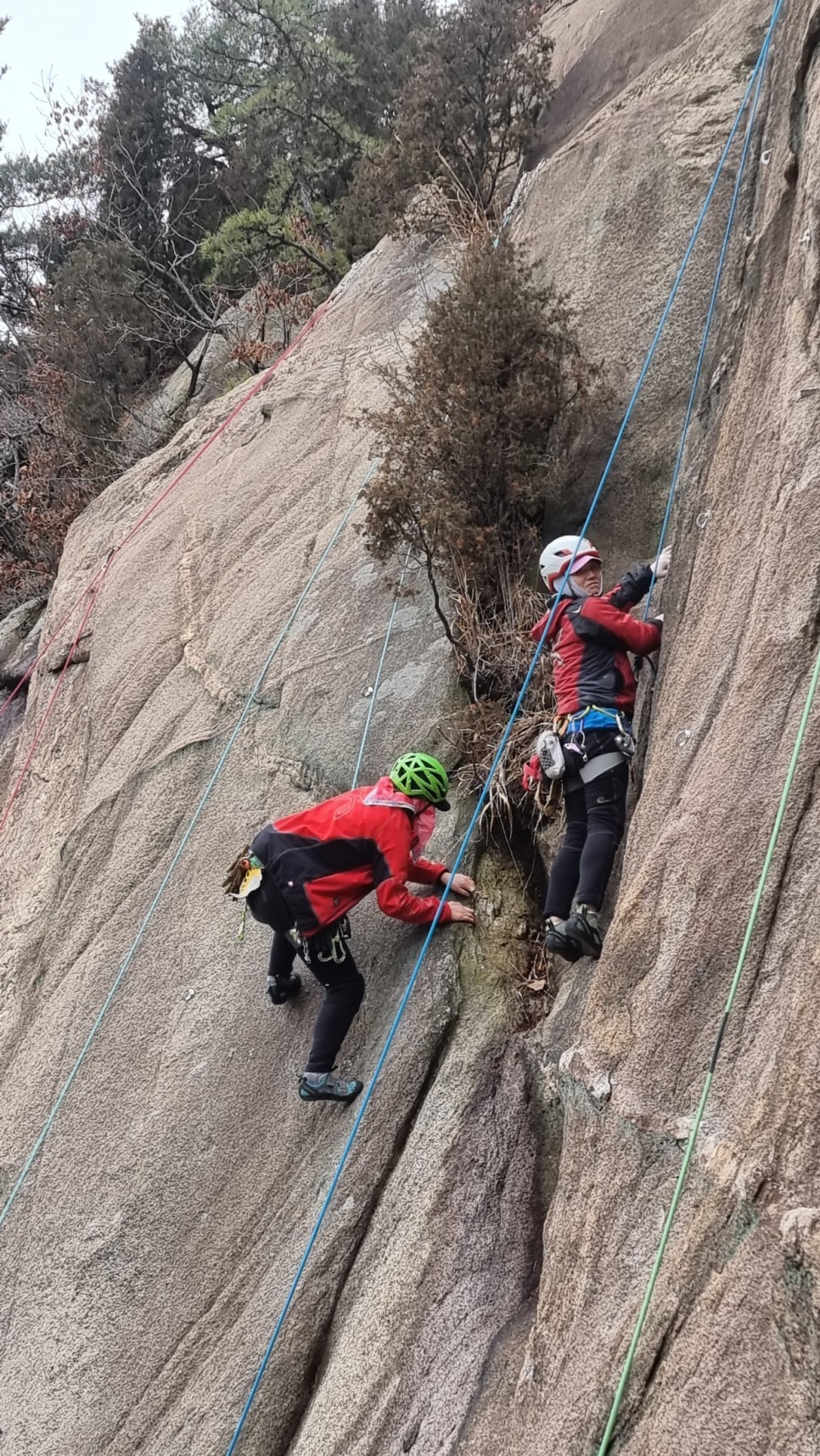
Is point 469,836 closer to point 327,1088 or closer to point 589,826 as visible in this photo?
point 589,826

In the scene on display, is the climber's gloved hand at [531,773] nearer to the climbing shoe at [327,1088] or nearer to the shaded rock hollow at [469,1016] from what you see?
the shaded rock hollow at [469,1016]

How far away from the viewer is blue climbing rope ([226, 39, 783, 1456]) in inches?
197

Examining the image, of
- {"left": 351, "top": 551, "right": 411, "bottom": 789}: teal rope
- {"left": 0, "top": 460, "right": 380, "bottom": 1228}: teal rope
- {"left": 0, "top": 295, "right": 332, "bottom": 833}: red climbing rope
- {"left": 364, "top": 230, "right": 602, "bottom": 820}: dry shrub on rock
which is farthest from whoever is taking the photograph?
{"left": 0, "top": 295, "right": 332, "bottom": 833}: red climbing rope

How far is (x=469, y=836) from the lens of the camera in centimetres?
615

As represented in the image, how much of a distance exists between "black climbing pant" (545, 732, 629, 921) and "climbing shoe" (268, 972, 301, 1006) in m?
1.65

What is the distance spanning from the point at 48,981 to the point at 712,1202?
5291mm

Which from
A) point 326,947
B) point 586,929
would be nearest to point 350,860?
point 326,947

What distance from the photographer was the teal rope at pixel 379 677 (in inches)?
280

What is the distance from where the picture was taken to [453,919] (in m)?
5.82

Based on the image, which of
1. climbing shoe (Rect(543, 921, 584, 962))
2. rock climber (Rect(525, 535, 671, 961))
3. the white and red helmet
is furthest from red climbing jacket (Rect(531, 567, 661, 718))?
climbing shoe (Rect(543, 921, 584, 962))

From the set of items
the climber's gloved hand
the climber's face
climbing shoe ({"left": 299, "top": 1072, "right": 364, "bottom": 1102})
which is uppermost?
the climber's face

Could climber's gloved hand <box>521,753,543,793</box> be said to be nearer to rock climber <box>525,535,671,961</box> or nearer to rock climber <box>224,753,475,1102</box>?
rock climber <box>525,535,671,961</box>

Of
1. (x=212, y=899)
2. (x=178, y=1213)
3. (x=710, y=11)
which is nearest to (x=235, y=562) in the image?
(x=212, y=899)

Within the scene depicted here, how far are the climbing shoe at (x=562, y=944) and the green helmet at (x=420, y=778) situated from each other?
1.09 metres
